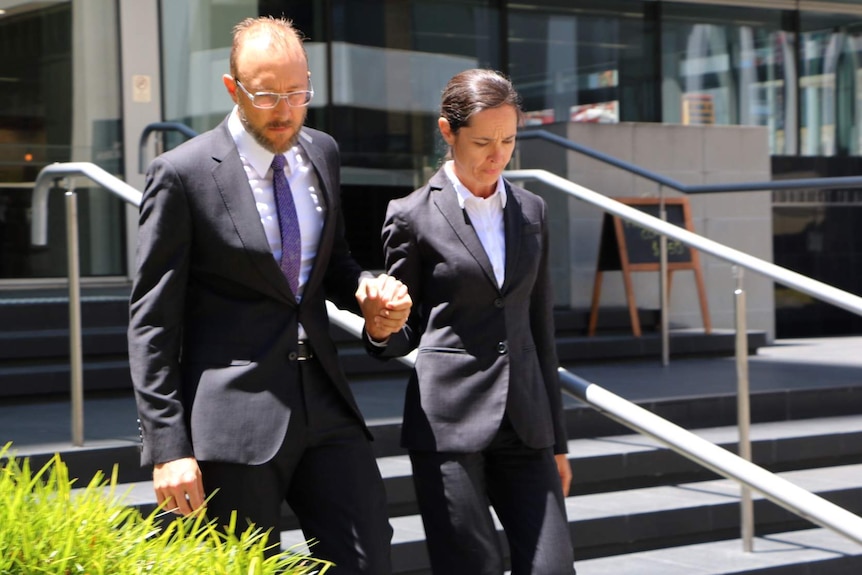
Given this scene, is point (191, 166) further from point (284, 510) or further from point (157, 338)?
point (284, 510)

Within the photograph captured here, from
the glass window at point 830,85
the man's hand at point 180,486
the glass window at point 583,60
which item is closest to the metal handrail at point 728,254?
the man's hand at point 180,486

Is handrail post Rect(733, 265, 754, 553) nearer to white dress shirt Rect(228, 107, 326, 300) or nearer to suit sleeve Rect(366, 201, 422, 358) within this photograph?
suit sleeve Rect(366, 201, 422, 358)

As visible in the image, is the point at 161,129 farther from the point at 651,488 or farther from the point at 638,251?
the point at 651,488

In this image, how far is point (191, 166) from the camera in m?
2.64

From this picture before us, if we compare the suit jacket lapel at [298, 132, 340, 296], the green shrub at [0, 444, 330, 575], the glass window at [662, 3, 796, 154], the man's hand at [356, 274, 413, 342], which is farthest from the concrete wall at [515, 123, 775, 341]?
the green shrub at [0, 444, 330, 575]

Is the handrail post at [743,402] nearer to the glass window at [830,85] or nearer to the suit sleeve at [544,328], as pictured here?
the suit sleeve at [544,328]

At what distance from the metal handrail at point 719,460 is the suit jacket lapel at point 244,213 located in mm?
677

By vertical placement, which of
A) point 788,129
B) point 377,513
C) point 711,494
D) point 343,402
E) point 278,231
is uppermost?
point 788,129

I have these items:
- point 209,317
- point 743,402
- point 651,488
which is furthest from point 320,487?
point 651,488

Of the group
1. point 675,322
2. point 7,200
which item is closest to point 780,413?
point 675,322

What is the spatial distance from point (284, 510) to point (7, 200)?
465cm

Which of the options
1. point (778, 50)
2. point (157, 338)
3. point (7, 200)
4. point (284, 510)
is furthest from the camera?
point (778, 50)

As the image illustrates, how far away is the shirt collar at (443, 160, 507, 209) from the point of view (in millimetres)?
3105

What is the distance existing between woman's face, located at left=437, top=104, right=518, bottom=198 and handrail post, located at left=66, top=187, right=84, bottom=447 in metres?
2.16
